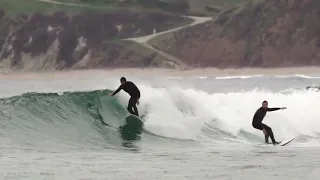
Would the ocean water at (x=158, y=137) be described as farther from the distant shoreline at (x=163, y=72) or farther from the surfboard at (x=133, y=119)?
the distant shoreline at (x=163, y=72)

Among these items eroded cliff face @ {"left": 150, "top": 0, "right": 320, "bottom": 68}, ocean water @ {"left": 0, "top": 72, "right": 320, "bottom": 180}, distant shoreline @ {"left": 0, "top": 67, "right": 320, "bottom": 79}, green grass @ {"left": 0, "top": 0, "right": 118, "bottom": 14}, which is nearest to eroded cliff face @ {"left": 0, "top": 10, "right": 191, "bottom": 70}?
green grass @ {"left": 0, "top": 0, "right": 118, "bottom": 14}

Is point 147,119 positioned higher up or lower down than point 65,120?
higher up

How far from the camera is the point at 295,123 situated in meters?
22.7

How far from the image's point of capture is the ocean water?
1450cm

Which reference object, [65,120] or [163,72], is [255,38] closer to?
[163,72]

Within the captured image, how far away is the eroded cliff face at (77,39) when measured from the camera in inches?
4013

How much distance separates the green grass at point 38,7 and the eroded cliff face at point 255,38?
14143mm

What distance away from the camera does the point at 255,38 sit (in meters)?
101

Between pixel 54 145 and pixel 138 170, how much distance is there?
4708mm

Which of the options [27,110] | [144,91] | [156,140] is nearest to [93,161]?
[156,140]

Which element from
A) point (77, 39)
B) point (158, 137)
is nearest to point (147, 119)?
point (158, 137)

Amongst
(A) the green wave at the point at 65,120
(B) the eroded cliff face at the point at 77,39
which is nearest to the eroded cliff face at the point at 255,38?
(B) the eroded cliff face at the point at 77,39

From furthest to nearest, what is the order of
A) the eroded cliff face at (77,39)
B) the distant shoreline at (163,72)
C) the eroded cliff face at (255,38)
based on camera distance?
1. the eroded cliff face at (77,39)
2. the eroded cliff face at (255,38)
3. the distant shoreline at (163,72)

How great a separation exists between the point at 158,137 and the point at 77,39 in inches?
3465
